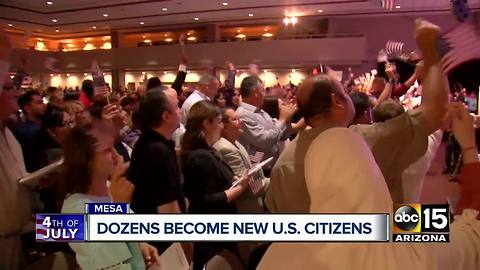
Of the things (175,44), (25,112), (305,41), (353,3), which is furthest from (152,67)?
(25,112)

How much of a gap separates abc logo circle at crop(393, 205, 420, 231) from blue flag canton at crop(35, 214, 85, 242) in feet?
3.24

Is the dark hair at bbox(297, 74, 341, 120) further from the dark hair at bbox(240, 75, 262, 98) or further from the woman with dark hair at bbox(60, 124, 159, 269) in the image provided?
the dark hair at bbox(240, 75, 262, 98)

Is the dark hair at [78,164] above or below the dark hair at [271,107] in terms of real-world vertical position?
below

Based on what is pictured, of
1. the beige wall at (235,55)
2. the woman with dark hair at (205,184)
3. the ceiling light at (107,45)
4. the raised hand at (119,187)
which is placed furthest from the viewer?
the ceiling light at (107,45)

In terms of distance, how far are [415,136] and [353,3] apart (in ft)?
35.8

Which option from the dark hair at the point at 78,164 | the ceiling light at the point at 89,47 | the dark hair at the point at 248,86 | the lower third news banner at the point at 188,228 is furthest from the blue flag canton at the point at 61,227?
the ceiling light at the point at 89,47

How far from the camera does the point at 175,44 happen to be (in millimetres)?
14805

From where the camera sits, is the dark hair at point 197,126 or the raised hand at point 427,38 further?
the dark hair at point 197,126

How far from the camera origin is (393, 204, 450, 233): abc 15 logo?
1.35 m

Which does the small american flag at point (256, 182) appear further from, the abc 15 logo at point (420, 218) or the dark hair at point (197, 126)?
the abc 15 logo at point (420, 218)

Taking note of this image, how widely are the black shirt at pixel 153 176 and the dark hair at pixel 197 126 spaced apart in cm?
38

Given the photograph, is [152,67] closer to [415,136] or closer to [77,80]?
[77,80]

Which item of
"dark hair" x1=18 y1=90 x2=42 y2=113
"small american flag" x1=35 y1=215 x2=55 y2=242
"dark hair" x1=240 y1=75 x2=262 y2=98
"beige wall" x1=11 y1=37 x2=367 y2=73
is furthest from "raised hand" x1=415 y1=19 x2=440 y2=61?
"beige wall" x1=11 y1=37 x2=367 y2=73

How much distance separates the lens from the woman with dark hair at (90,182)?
1398 mm
